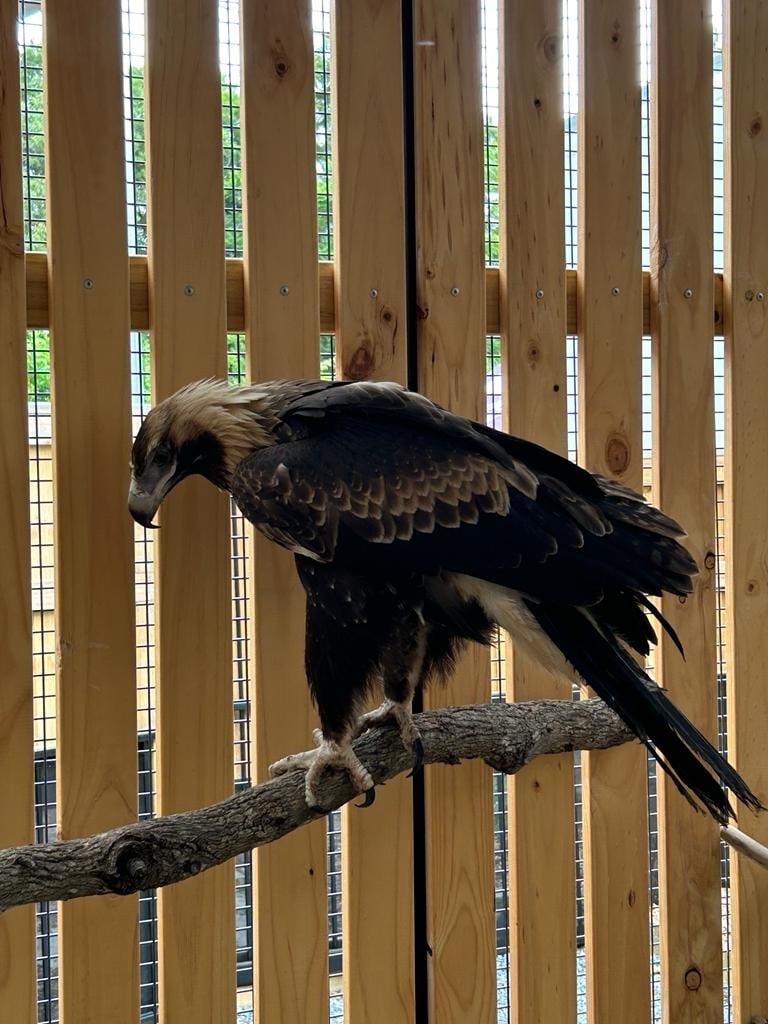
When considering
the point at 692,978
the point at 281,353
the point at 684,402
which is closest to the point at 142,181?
the point at 281,353

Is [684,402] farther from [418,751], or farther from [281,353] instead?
[418,751]

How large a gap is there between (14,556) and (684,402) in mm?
1435

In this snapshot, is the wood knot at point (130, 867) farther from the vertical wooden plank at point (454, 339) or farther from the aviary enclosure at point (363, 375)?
the vertical wooden plank at point (454, 339)

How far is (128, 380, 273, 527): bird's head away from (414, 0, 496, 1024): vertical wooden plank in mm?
495

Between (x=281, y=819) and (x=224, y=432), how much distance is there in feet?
2.07

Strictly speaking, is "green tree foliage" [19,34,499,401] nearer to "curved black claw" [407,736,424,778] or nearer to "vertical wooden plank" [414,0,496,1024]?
"vertical wooden plank" [414,0,496,1024]

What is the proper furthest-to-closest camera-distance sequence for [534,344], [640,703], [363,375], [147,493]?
[534,344] → [363,375] → [147,493] → [640,703]

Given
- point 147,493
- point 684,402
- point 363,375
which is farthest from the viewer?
point 684,402

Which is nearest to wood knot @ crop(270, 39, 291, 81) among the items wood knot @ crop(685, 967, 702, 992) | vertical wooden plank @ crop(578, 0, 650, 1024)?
vertical wooden plank @ crop(578, 0, 650, 1024)

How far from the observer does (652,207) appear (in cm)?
223

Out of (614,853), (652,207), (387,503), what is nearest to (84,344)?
(387,503)

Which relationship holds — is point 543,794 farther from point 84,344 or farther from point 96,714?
point 84,344

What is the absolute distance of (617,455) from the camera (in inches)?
86.1

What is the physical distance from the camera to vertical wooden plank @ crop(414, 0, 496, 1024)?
205 centimetres
